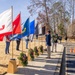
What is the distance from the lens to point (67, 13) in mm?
74625

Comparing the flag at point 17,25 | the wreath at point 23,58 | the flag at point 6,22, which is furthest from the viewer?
the wreath at point 23,58

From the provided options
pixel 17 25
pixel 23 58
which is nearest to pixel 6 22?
pixel 17 25

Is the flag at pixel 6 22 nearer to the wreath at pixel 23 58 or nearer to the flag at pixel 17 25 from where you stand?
the flag at pixel 17 25

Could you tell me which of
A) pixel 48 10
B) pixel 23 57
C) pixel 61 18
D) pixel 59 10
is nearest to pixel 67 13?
pixel 61 18

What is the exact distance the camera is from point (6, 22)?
39.2 feet

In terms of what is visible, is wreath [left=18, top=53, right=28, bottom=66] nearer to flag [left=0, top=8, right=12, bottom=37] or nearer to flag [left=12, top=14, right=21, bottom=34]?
flag [left=12, top=14, right=21, bottom=34]

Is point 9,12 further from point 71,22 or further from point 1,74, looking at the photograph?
point 71,22

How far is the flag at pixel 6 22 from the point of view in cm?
1186

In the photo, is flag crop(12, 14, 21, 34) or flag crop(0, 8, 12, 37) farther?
flag crop(12, 14, 21, 34)

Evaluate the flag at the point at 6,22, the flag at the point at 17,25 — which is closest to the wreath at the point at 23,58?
the flag at the point at 17,25

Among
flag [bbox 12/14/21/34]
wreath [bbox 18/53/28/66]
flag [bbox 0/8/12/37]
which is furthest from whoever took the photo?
wreath [bbox 18/53/28/66]

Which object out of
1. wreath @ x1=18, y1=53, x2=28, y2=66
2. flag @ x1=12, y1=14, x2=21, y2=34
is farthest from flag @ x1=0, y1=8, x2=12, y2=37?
wreath @ x1=18, y1=53, x2=28, y2=66

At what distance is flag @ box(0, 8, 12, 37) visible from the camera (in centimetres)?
1186

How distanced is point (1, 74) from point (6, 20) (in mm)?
2221
